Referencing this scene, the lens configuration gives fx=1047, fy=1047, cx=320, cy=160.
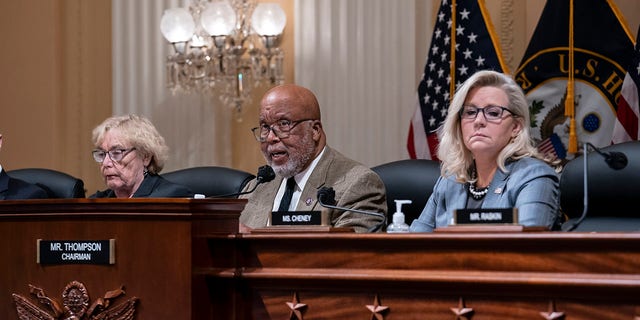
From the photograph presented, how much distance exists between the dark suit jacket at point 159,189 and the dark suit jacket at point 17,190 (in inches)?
18.9

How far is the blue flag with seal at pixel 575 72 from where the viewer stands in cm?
495

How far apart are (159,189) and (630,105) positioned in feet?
7.18

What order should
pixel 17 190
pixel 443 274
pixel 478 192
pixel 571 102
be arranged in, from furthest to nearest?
pixel 571 102 → pixel 17 190 → pixel 478 192 → pixel 443 274

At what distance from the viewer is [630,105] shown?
4.78m

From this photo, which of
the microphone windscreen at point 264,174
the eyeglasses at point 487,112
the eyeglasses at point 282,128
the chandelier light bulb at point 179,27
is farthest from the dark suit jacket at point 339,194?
the chandelier light bulb at point 179,27

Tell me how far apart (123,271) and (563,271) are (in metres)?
1.10

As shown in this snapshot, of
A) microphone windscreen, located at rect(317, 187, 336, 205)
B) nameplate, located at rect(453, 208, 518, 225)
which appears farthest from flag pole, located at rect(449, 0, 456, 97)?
nameplate, located at rect(453, 208, 518, 225)

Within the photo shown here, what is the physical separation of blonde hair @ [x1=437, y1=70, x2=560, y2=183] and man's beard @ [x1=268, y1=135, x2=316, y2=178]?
658 millimetres

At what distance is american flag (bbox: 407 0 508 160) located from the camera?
5.37 metres

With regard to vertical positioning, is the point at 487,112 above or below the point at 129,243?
above

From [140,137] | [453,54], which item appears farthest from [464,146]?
[453,54]

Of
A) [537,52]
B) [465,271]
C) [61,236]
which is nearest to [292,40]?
[537,52]

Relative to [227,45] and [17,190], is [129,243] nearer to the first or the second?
[17,190]

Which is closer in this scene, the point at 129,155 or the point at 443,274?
the point at 443,274
